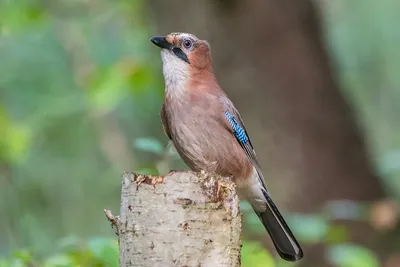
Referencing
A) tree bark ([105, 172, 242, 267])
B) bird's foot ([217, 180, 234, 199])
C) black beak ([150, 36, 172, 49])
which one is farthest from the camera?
black beak ([150, 36, 172, 49])

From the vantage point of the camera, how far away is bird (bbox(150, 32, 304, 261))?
4.68 metres

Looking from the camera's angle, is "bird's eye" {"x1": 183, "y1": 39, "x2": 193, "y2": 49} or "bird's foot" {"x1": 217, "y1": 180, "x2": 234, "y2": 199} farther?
"bird's eye" {"x1": 183, "y1": 39, "x2": 193, "y2": 49}

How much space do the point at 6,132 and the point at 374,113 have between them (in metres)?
5.13

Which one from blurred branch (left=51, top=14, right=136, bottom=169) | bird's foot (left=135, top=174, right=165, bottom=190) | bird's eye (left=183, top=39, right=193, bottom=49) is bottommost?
bird's foot (left=135, top=174, right=165, bottom=190)

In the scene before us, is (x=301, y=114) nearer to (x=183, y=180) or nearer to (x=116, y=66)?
(x=116, y=66)

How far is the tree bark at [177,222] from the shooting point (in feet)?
9.49

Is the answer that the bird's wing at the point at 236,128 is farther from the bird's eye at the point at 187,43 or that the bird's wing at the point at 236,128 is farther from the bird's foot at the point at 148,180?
the bird's foot at the point at 148,180

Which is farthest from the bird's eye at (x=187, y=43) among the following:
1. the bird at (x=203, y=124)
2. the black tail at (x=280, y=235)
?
the black tail at (x=280, y=235)

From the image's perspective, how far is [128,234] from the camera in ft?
9.67

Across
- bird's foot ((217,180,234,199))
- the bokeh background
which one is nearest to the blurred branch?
the bokeh background

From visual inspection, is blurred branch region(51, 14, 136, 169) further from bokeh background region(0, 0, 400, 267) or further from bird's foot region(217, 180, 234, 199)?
bird's foot region(217, 180, 234, 199)

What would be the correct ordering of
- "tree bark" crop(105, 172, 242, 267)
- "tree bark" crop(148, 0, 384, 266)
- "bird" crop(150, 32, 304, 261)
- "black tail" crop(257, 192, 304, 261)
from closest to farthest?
"tree bark" crop(105, 172, 242, 267) < "bird" crop(150, 32, 304, 261) < "black tail" crop(257, 192, 304, 261) < "tree bark" crop(148, 0, 384, 266)

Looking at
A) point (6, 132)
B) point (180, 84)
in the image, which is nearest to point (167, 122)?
point (180, 84)

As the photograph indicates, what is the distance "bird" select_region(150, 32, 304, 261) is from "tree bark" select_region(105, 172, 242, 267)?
5.26ft
